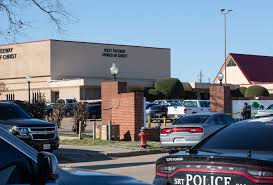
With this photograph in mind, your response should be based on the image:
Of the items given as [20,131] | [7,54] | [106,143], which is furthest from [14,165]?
[7,54]

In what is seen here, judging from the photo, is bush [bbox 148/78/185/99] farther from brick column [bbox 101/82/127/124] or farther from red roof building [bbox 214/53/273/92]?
brick column [bbox 101/82/127/124]

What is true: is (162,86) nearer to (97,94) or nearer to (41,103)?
(97,94)

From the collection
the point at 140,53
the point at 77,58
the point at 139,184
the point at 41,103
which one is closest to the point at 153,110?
the point at 41,103

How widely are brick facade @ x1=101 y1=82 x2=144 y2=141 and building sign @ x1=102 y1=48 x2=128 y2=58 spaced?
51599 mm

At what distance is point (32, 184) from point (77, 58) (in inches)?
2877

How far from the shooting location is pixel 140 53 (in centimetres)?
8394

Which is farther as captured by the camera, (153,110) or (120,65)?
(120,65)

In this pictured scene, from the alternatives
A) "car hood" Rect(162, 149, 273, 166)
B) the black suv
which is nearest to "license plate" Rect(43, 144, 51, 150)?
the black suv

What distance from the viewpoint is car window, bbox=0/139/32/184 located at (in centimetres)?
394

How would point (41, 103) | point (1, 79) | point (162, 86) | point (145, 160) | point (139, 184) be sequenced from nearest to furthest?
point (139, 184) → point (145, 160) → point (41, 103) → point (162, 86) → point (1, 79)

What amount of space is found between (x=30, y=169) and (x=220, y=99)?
32.3 m

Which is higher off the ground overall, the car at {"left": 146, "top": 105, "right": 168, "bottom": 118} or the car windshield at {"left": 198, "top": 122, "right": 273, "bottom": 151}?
the car windshield at {"left": 198, "top": 122, "right": 273, "bottom": 151}

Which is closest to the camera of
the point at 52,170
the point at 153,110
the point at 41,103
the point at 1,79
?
the point at 52,170

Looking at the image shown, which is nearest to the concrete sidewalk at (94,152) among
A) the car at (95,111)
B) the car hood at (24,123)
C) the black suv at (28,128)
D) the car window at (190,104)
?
the black suv at (28,128)
